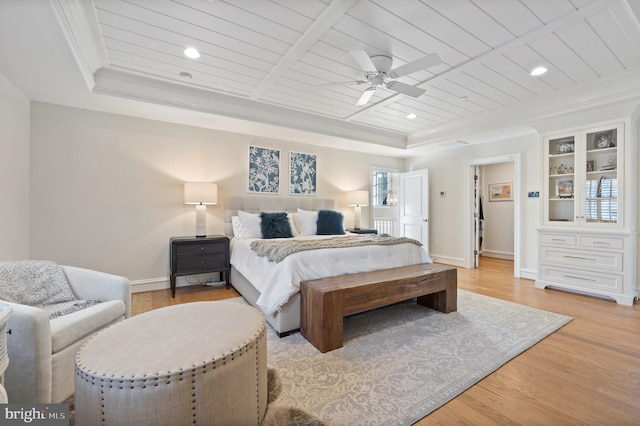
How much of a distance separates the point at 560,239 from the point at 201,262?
16.0ft

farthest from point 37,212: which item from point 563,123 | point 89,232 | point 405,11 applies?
point 563,123

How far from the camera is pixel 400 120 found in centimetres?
457

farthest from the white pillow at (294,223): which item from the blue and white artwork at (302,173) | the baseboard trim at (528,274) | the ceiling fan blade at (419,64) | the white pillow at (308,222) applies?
the baseboard trim at (528,274)

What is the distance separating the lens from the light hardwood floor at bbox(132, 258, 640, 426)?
4.94 ft

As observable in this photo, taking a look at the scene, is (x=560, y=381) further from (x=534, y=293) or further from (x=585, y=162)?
(x=585, y=162)

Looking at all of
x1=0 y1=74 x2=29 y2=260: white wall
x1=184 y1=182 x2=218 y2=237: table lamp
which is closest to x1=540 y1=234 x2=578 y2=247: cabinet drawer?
x1=184 y1=182 x2=218 y2=237: table lamp

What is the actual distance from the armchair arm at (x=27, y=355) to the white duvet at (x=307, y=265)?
140 centimetres

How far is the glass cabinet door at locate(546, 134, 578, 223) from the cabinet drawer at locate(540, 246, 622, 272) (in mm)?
437

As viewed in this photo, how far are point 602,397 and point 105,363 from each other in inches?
104

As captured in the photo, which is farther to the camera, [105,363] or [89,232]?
[89,232]

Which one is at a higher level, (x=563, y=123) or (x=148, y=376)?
(x=563, y=123)

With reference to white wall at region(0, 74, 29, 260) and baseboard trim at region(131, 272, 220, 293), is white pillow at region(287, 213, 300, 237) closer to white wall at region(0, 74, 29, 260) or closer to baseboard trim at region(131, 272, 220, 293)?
baseboard trim at region(131, 272, 220, 293)

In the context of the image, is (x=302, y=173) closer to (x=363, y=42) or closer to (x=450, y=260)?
(x=363, y=42)

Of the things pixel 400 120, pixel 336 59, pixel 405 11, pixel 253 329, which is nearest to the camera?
pixel 253 329
